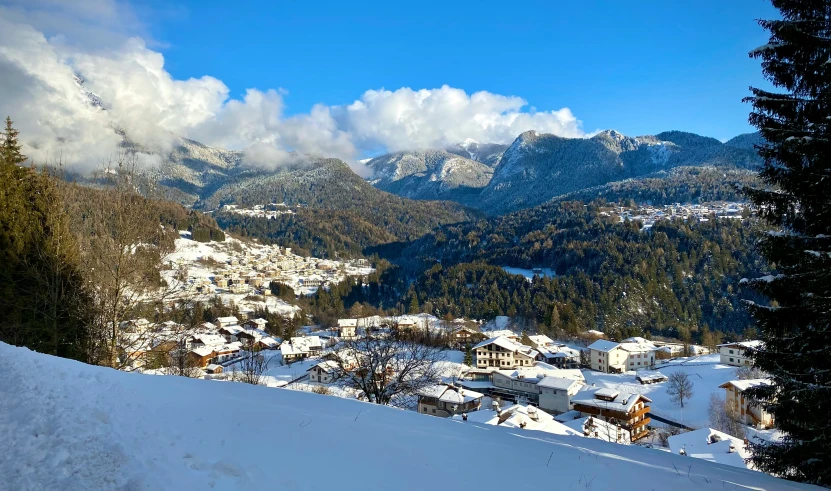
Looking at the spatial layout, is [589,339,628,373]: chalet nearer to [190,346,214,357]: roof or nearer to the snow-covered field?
the snow-covered field

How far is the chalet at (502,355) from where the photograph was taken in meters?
52.3

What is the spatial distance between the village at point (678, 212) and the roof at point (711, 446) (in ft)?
368

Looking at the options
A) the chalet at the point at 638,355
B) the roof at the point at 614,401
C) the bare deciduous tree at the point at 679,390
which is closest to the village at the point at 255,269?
the chalet at the point at 638,355

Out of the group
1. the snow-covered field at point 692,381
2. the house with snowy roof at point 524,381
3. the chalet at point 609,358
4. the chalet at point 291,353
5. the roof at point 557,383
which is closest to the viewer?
the snow-covered field at point 692,381

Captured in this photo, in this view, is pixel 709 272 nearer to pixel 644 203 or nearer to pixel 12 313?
pixel 644 203

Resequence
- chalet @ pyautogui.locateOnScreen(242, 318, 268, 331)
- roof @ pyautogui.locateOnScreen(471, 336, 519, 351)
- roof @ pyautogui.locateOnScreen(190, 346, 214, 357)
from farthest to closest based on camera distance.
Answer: chalet @ pyautogui.locateOnScreen(242, 318, 268, 331) → roof @ pyautogui.locateOnScreen(471, 336, 519, 351) → roof @ pyautogui.locateOnScreen(190, 346, 214, 357)

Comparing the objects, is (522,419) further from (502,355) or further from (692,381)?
(692,381)

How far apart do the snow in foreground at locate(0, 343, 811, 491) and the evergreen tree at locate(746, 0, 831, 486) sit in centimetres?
97

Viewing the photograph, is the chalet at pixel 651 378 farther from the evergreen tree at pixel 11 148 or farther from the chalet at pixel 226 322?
the chalet at pixel 226 322

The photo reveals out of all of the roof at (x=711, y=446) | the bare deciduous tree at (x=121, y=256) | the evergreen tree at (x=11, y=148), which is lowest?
the roof at (x=711, y=446)

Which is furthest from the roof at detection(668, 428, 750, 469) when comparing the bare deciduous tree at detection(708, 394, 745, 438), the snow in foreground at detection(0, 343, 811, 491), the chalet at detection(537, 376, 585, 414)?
the snow in foreground at detection(0, 343, 811, 491)

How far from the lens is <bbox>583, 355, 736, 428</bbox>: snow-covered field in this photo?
1417 inches

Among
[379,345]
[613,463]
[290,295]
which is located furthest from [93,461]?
[290,295]

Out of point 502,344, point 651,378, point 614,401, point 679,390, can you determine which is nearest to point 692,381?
point 651,378
